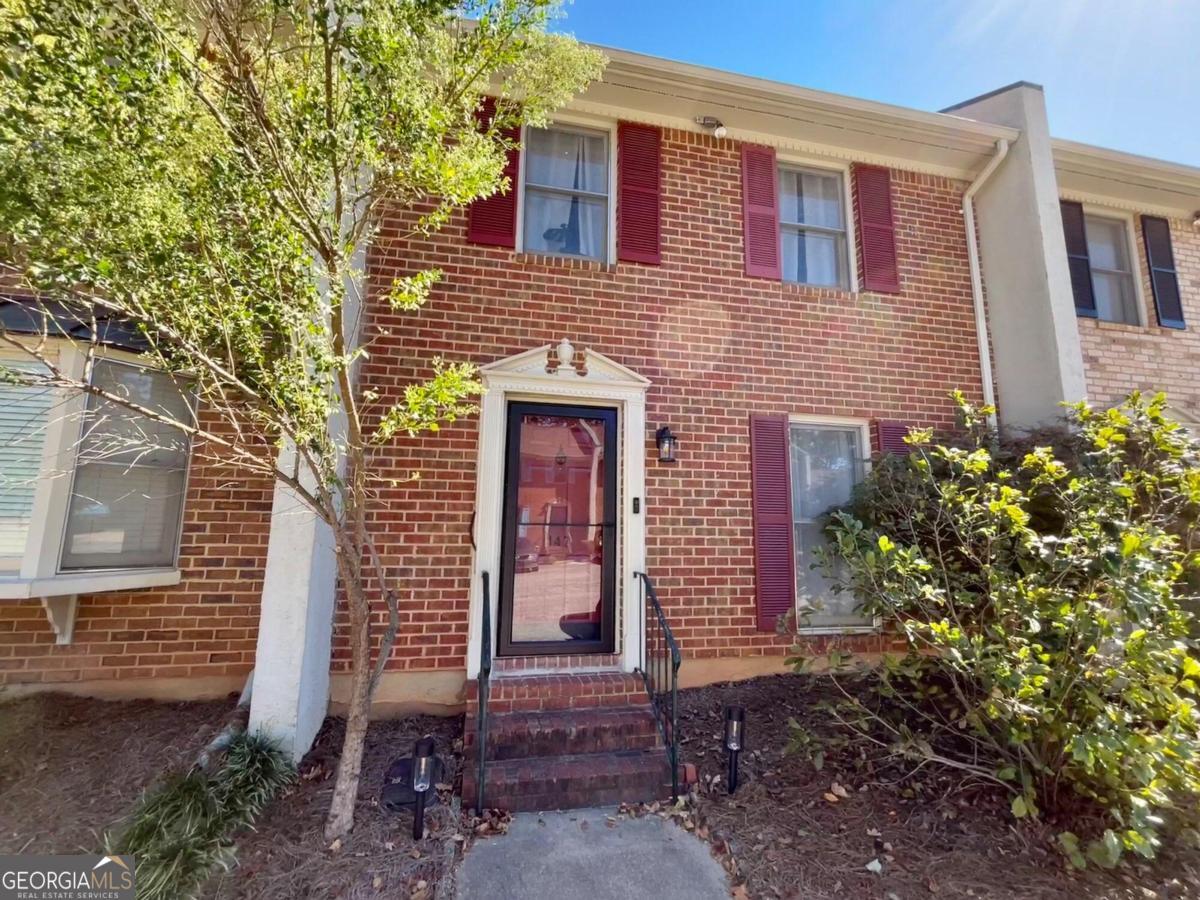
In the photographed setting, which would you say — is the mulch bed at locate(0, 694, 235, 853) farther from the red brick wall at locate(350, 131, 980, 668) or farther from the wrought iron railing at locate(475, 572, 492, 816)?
the wrought iron railing at locate(475, 572, 492, 816)

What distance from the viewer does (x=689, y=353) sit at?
459 centimetres

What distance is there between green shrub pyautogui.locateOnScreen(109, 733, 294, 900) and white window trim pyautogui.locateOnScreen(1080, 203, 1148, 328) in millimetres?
8489

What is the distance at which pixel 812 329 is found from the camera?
4906 millimetres

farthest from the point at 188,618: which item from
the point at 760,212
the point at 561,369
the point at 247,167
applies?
the point at 760,212

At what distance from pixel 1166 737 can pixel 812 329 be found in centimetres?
358

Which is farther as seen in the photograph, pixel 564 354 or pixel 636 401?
pixel 636 401

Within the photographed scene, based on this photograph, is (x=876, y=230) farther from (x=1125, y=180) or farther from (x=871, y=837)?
(x=871, y=837)

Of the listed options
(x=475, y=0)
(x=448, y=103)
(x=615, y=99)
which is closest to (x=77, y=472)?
(x=448, y=103)

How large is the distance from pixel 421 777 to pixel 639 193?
4621 millimetres

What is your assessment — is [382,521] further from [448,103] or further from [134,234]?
[448,103]

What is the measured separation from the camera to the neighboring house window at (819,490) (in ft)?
15.3

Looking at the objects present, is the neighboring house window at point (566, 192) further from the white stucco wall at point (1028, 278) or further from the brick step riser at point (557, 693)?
the white stucco wall at point (1028, 278)

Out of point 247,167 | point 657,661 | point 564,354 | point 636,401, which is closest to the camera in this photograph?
point 247,167

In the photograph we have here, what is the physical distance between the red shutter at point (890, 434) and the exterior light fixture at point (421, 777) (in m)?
4.31
